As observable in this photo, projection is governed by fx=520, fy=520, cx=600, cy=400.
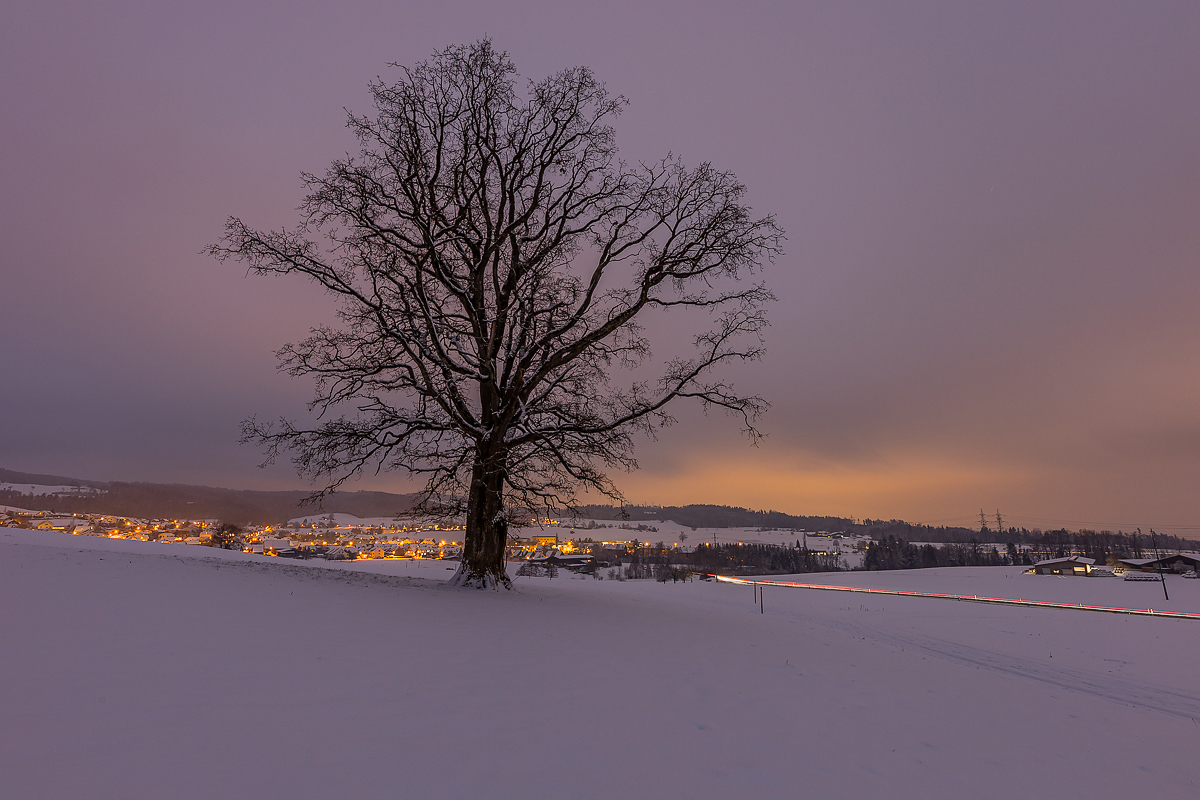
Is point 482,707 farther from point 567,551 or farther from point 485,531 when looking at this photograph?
point 567,551

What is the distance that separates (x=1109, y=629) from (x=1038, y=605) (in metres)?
12.4

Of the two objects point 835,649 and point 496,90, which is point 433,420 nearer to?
point 496,90

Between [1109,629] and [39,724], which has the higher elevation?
[39,724]

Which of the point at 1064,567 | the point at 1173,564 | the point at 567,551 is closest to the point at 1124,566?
the point at 1173,564

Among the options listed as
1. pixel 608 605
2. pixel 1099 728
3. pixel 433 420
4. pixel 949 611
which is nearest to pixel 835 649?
pixel 1099 728

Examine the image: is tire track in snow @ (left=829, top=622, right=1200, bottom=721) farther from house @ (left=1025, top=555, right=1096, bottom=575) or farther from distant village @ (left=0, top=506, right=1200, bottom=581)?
house @ (left=1025, top=555, right=1096, bottom=575)

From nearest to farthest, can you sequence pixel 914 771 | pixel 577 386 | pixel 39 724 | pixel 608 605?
1. pixel 39 724
2. pixel 914 771
3. pixel 608 605
4. pixel 577 386

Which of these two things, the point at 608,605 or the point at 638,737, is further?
the point at 608,605

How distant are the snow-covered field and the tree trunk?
10.6ft

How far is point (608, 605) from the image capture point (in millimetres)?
13422

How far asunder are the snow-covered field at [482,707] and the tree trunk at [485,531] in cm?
323

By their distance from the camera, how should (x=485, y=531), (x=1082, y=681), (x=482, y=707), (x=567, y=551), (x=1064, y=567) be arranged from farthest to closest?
(x=1064, y=567) < (x=567, y=551) < (x=485, y=531) < (x=1082, y=681) < (x=482, y=707)

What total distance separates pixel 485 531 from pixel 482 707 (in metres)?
9.11

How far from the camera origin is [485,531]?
14.0 m
